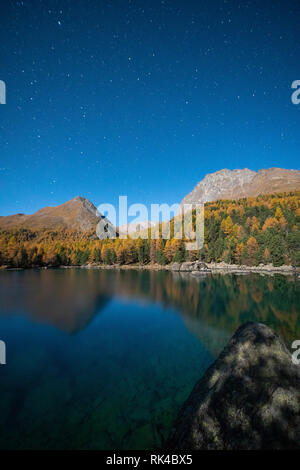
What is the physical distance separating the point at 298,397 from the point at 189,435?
361cm

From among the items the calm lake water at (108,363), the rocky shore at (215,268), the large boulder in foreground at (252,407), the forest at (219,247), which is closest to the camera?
the large boulder in foreground at (252,407)

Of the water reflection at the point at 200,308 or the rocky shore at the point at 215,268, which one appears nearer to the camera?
the water reflection at the point at 200,308

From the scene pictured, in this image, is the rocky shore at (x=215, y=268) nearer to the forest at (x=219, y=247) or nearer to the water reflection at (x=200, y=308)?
the forest at (x=219, y=247)

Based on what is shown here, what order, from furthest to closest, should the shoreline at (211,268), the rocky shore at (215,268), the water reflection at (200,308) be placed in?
1. the rocky shore at (215,268)
2. the shoreline at (211,268)
3. the water reflection at (200,308)

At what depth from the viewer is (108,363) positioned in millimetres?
15008

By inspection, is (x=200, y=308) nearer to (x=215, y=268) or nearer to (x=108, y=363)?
(x=108, y=363)

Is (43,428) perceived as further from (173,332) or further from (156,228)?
(156,228)

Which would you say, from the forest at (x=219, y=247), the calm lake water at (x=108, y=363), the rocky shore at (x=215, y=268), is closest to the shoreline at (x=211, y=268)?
the rocky shore at (x=215, y=268)

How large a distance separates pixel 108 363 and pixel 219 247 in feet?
291

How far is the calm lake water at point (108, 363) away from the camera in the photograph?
29.0 feet

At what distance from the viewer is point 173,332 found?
837 inches

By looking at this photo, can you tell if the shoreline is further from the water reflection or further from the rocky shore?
the water reflection

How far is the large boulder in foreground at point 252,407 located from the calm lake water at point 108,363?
2772 millimetres

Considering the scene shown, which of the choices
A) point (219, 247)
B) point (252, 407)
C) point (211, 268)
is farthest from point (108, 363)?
point (219, 247)
